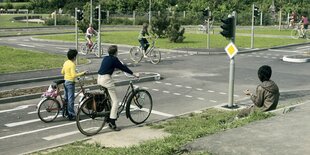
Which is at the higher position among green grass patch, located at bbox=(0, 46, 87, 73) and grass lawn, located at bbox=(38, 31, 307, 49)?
grass lawn, located at bbox=(38, 31, 307, 49)

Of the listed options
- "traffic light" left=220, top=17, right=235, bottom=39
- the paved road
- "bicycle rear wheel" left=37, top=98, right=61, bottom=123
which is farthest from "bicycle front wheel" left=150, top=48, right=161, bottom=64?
"bicycle rear wheel" left=37, top=98, right=61, bottom=123

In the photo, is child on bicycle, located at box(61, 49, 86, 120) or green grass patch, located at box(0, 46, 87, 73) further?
green grass patch, located at box(0, 46, 87, 73)

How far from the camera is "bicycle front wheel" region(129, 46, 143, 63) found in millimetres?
22188

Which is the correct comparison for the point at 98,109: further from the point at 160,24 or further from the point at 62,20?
the point at 62,20

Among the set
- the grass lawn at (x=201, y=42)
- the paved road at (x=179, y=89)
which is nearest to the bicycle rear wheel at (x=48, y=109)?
the paved road at (x=179, y=89)

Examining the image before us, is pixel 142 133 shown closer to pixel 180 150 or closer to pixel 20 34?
pixel 180 150

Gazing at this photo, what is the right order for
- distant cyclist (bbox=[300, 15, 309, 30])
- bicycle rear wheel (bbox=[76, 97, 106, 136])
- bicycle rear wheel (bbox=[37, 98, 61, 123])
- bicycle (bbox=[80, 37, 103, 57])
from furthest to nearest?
distant cyclist (bbox=[300, 15, 309, 30]) → bicycle (bbox=[80, 37, 103, 57]) → bicycle rear wheel (bbox=[37, 98, 61, 123]) → bicycle rear wheel (bbox=[76, 97, 106, 136])

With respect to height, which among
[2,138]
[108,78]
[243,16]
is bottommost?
[2,138]

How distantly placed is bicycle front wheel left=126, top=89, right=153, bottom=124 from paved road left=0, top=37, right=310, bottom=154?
0.77ft

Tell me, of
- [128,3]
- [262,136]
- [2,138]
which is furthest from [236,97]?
→ [128,3]

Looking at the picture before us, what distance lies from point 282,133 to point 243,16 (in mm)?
56729

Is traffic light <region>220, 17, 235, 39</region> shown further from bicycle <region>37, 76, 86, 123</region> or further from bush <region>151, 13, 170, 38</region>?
bush <region>151, 13, 170, 38</region>

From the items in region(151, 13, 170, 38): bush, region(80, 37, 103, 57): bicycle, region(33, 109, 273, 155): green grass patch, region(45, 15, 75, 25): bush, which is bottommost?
region(33, 109, 273, 155): green grass patch

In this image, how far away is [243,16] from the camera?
63.2m
